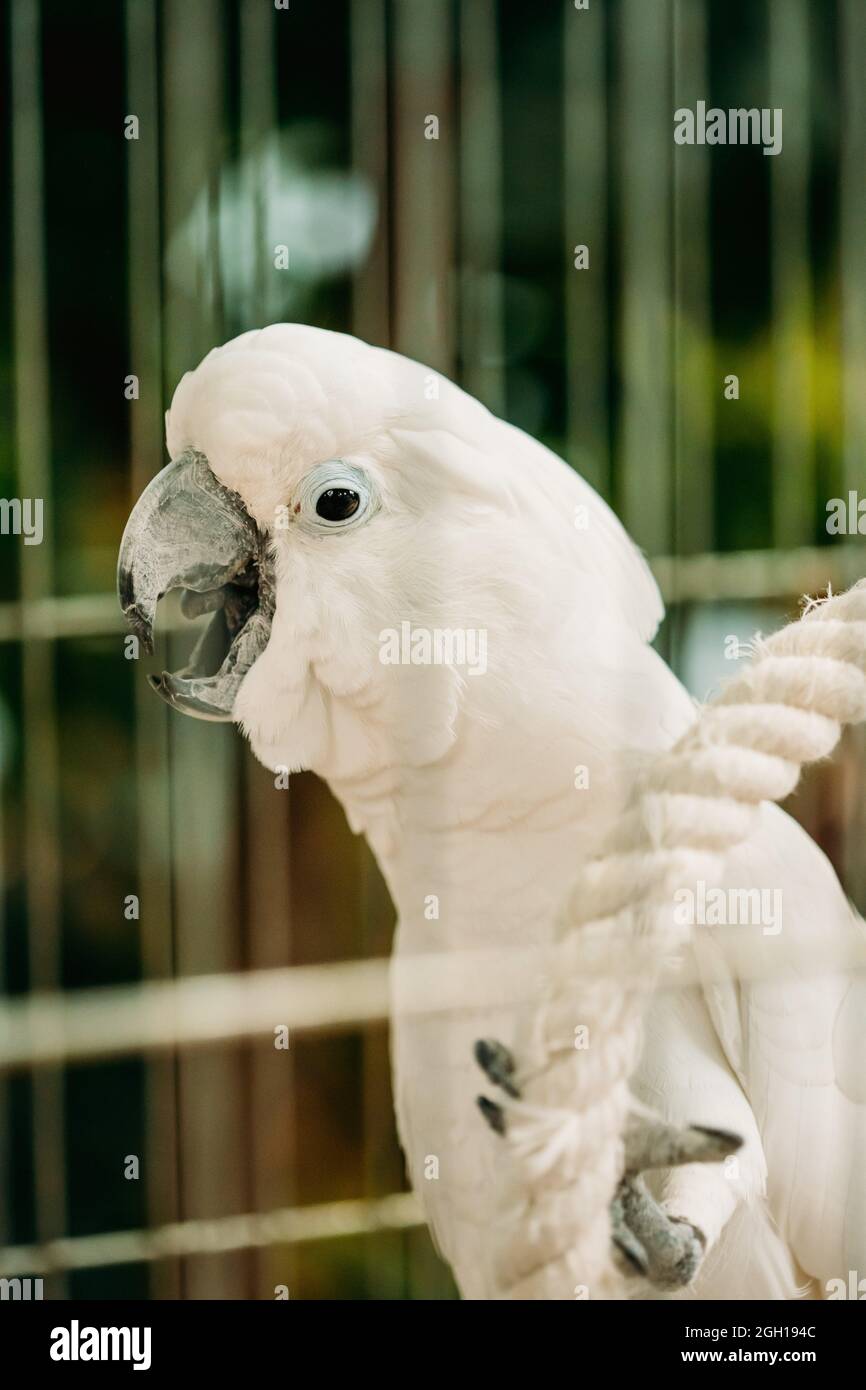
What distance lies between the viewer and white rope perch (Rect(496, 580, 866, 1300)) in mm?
802

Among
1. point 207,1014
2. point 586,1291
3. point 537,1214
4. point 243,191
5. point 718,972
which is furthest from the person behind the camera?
point 207,1014

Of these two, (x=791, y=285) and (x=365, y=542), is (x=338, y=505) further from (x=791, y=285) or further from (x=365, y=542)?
(x=791, y=285)

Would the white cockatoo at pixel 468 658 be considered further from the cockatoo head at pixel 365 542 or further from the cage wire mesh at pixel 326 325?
the cage wire mesh at pixel 326 325

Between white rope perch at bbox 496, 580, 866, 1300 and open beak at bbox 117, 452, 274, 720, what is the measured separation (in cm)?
40

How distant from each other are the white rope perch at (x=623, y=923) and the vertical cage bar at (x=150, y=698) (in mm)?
754

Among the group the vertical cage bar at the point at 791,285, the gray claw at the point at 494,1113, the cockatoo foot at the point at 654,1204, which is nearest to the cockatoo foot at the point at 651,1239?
the cockatoo foot at the point at 654,1204

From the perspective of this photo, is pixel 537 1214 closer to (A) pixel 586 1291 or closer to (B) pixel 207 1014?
(A) pixel 586 1291

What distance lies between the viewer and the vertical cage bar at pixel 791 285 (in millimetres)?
1347

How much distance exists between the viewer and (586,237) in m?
1.37

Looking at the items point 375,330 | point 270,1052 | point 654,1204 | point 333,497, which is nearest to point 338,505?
point 333,497

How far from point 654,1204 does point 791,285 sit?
104cm
